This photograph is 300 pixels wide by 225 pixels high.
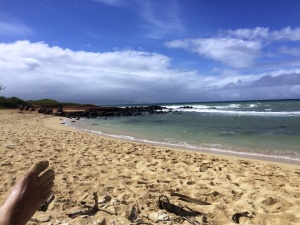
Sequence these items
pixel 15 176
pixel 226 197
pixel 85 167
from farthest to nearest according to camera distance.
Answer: pixel 85 167 → pixel 15 176 → pixel 226 197

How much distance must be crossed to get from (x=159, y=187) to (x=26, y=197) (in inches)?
132

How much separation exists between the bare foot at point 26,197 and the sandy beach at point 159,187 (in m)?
1.47

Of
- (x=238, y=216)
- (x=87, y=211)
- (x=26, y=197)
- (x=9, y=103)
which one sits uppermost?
(x=9, y=103)

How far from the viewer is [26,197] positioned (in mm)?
2131

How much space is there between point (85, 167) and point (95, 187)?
1652 mm

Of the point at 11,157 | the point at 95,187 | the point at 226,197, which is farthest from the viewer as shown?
the point at 11,157

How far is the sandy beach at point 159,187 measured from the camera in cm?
395

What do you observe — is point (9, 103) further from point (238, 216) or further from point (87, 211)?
point (238, 216)

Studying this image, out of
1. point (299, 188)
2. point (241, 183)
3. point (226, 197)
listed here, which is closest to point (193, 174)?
point (241, 183)

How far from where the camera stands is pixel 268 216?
4.02 metres

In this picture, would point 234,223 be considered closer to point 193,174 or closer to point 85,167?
point 193,174

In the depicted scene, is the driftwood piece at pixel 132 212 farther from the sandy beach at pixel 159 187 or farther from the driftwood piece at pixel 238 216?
the driftwood piece at pixel 238 216

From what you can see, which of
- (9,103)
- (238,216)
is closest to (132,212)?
(238,216)

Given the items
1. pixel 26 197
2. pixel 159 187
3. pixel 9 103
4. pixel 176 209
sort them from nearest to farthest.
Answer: pixel 26 197 → pixel 176 209 → pixel 159 187 → pixel 9 103
